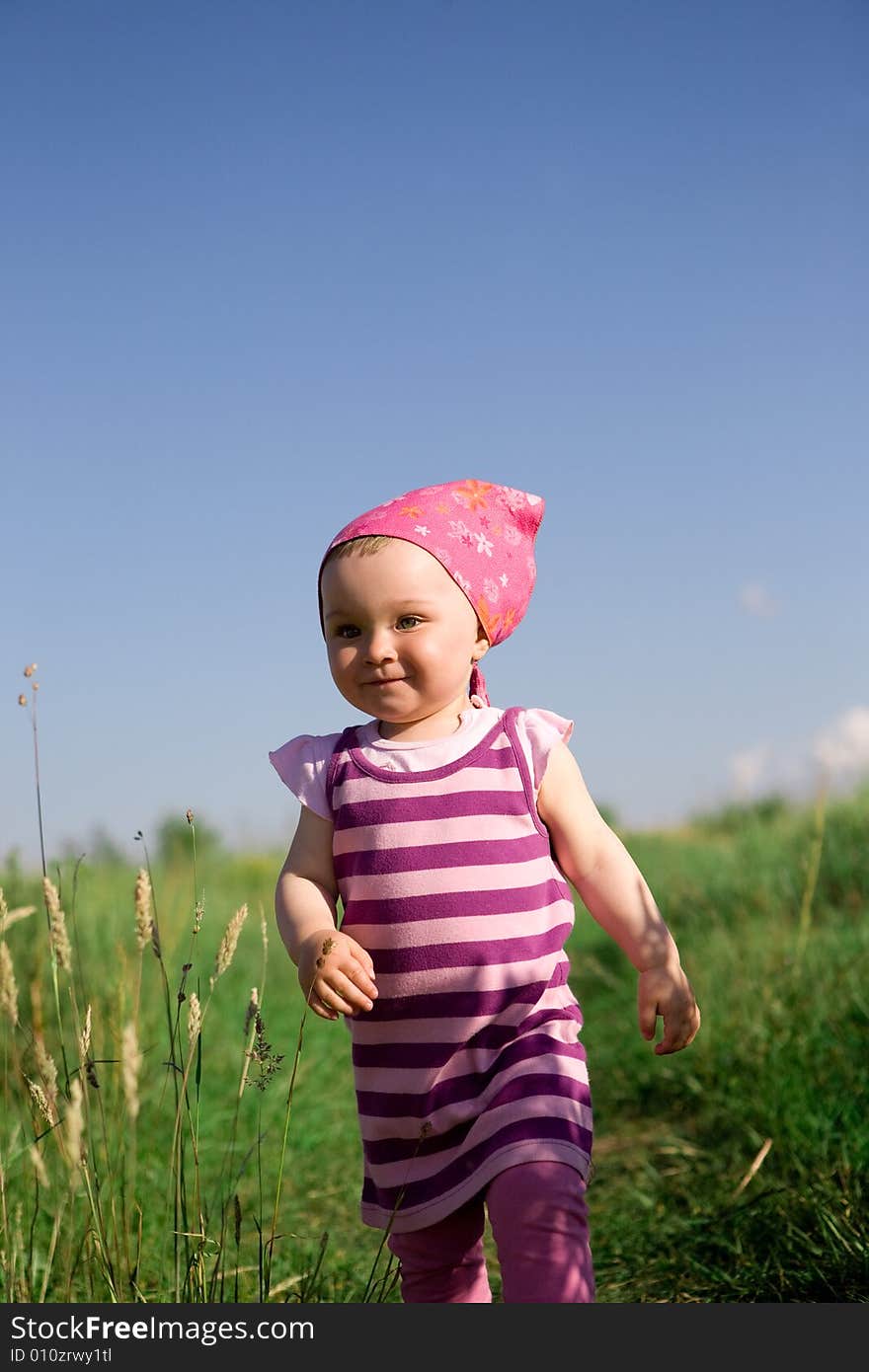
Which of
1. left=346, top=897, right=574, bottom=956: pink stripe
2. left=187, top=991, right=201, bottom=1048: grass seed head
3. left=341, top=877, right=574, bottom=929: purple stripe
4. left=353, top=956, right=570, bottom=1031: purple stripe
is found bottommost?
left=353, top=956, right=570, bottom=1031: purple stripe

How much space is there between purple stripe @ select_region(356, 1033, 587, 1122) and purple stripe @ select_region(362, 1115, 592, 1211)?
0.30 feet

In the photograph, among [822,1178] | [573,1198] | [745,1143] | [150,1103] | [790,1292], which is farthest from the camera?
[150,1103]

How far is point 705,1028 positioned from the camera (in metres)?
4.79

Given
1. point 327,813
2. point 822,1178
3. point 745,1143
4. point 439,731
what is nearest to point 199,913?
point 327,813

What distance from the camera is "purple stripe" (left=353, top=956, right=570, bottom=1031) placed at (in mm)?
2350

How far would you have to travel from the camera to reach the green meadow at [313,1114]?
2.24 m

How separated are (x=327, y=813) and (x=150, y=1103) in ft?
9.09

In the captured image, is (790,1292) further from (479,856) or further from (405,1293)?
(479,856)

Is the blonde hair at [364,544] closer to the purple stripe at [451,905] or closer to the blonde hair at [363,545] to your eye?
the blonde hair at [363,545]

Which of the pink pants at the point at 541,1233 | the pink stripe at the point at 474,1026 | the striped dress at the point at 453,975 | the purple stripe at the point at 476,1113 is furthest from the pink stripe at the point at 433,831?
the pink pants at the point at 541,1233

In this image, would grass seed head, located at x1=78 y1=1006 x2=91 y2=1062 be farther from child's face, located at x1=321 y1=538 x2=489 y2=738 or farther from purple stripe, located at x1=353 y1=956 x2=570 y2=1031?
child's face, located at x1=321 y1=538 x2=489 y2=738

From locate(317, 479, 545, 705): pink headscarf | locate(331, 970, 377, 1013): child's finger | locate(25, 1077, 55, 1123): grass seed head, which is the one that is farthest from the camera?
locate(317, 479, 545, 705): pink headscarf

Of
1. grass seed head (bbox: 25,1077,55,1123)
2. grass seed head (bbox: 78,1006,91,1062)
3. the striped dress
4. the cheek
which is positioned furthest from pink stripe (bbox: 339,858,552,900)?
grass seed head (bbox: 25,1077,55,1123)

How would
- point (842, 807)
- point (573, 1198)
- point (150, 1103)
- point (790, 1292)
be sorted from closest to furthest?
point (573, 1198) < point (790, 1292) < point (150, 1103) < point (842, 807)
